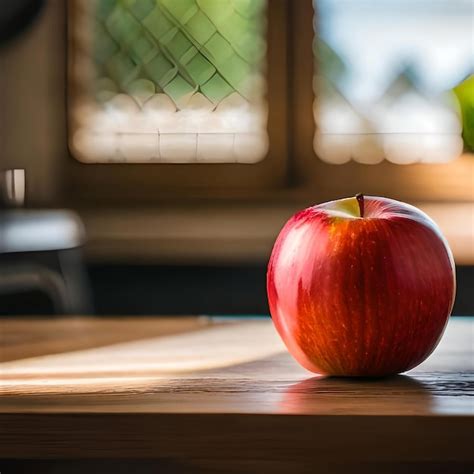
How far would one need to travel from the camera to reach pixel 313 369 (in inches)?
26.1

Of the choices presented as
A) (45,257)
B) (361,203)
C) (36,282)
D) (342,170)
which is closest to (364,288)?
(361,203)

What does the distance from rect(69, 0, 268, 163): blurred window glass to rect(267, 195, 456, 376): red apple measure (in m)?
1.89

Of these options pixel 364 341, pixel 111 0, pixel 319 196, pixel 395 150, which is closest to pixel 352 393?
pixel 364 341

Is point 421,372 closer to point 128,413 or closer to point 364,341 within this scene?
point 364,341

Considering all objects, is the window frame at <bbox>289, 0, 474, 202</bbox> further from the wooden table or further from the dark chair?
the wooden table

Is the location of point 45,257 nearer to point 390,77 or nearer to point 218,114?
point 218,114

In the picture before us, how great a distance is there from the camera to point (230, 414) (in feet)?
1.74

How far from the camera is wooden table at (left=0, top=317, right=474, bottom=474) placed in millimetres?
525

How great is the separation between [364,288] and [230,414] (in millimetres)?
135

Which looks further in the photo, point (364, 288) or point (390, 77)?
point (390, 77)

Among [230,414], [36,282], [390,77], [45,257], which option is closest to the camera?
[230,414]

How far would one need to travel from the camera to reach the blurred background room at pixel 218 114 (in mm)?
2381

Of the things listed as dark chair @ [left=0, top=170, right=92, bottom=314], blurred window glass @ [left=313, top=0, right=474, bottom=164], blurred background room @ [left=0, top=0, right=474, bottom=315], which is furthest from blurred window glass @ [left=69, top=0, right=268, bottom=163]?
dark chair @ [left=0, top=170, right=92, bottom=314]

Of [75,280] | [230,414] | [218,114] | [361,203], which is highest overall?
[218,114]
